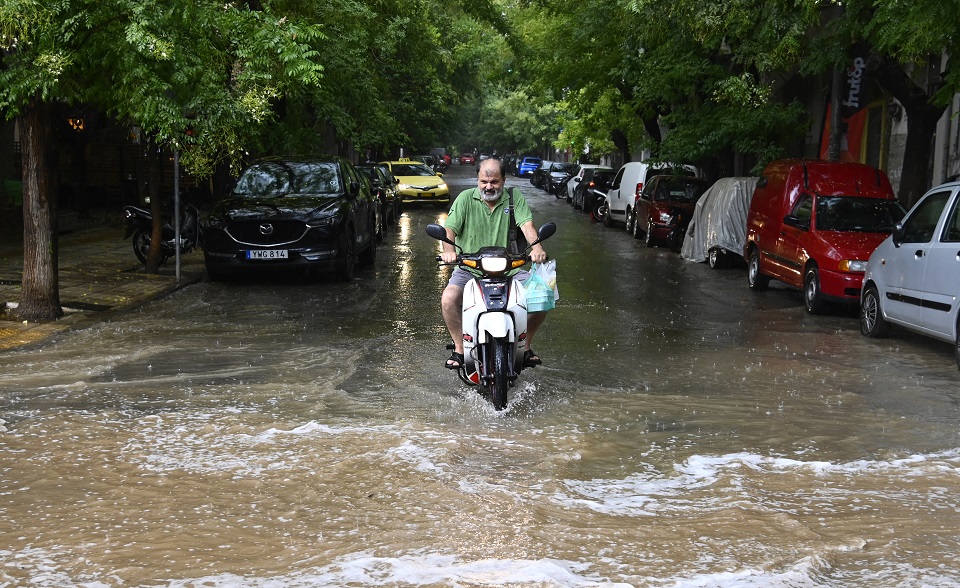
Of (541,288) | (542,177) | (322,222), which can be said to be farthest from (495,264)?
(542,177)

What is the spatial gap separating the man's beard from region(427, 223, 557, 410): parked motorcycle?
508mm

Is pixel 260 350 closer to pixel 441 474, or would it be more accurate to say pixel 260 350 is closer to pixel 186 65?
pixel 186 65

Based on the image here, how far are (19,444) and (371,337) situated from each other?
4.67 m

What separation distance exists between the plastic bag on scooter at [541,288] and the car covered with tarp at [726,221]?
461 inches

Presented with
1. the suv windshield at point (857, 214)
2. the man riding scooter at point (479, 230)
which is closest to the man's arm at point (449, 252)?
the man riding scooter at point (479, 230)

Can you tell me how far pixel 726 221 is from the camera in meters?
19.6

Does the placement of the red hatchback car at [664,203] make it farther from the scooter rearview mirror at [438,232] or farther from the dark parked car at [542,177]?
the dark parked car at [542,177]

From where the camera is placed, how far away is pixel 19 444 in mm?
6723

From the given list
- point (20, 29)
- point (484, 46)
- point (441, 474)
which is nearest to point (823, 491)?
point (441, 474)

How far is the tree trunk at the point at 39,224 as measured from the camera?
11.8m

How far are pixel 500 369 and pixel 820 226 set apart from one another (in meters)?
8.12

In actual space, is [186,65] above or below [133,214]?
above

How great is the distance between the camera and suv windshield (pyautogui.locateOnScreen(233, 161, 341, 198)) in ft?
54.6

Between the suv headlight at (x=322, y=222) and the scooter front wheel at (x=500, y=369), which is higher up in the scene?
the suv headlight at (x=322, y=222)
